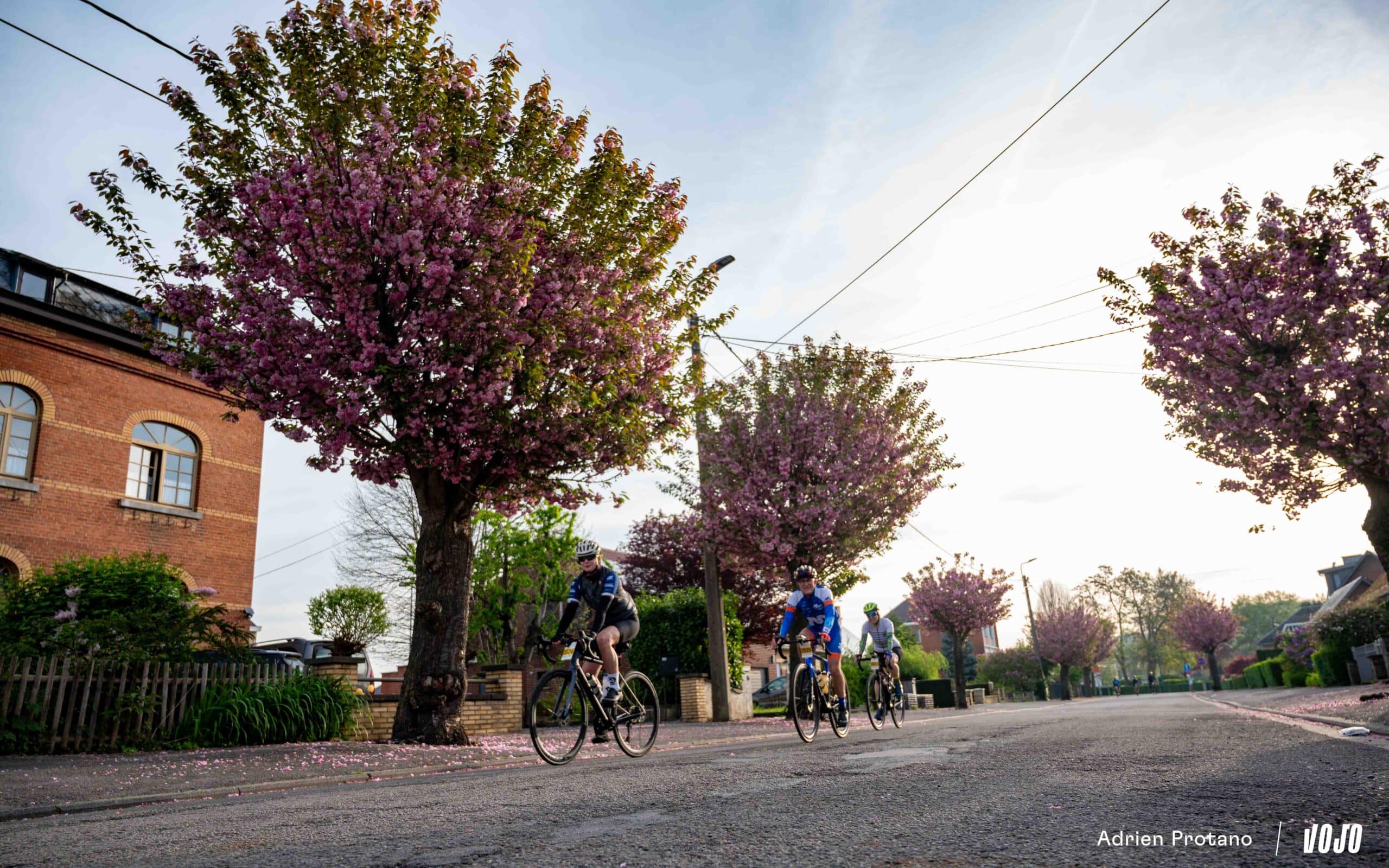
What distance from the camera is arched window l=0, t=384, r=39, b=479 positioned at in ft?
59.2

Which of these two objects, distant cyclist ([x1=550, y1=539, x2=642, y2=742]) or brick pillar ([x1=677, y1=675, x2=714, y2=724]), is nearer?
distant cyclist ([x1=550, y1=539, x2=642, y2=742])

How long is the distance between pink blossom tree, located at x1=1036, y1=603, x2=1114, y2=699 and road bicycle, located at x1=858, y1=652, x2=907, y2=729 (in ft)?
163

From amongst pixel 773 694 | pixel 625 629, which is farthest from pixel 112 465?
pixel 773 694

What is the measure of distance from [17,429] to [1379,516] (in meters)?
26.5

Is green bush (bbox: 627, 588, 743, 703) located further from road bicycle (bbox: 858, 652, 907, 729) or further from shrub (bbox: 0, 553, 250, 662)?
shrub (bbox: 0, 553, 250, 662)

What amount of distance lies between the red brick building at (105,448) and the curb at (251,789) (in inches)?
511

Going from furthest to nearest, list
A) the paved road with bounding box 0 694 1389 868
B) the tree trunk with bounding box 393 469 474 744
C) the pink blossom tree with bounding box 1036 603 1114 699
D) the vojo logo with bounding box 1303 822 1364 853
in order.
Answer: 1. the pink blossom tree with bounding box 1036 603 1114 699
2. the tree trunk with bounding box 393 469 474 744
3. the paved road with bounding box 0 694 1389 868
4. the vojo logo with bounding box 1303 822 1364 853

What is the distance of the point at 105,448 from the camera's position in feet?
64.6

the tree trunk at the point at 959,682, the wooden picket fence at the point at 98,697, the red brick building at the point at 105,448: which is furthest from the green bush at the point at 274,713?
the tree trunk at the point at 959,682

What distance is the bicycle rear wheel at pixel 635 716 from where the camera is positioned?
8531 mm

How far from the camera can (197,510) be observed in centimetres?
2142

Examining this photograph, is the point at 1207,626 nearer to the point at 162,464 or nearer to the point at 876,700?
the point at 876,700

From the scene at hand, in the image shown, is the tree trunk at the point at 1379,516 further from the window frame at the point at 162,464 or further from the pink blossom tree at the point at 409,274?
the window frame at the point at 162,464

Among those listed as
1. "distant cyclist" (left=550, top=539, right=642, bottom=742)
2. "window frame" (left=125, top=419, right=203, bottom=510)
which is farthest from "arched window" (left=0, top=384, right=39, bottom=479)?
"distant cyclist" (left=550, top=539, right=642, bottom=742)
